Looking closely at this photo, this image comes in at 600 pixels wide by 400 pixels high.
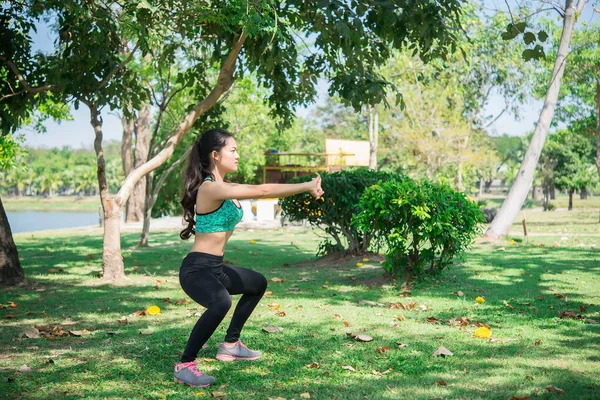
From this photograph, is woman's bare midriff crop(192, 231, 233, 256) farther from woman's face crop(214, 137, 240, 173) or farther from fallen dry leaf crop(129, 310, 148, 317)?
fallen dry leaf crop(129, 310, 148, 317)

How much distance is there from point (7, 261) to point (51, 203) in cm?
10478

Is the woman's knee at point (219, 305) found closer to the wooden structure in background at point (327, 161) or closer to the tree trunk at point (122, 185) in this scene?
the tree trunk at point (122, 185)

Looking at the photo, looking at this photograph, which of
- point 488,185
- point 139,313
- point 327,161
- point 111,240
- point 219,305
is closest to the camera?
point 219,305

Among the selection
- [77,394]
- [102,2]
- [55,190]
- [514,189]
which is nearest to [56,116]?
[102,2]

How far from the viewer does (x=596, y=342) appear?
18.3 ft

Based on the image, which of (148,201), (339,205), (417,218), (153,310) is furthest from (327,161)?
(153,310)

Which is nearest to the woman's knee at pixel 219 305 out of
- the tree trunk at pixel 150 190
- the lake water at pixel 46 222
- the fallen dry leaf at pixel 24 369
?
the fallen dry leaf at pixel 24 369

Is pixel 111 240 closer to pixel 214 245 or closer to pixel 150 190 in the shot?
pixel 150 190

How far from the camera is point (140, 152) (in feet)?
84.5

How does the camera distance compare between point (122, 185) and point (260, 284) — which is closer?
point (260, 284)

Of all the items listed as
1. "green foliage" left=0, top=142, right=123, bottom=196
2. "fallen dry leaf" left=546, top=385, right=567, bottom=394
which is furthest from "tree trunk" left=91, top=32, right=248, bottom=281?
"green foliage" left=0, top=142, right=123, bottom=196

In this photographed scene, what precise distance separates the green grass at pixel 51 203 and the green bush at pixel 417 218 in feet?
305

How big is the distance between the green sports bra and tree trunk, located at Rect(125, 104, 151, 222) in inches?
744

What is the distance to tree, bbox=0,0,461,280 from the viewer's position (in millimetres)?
8367
